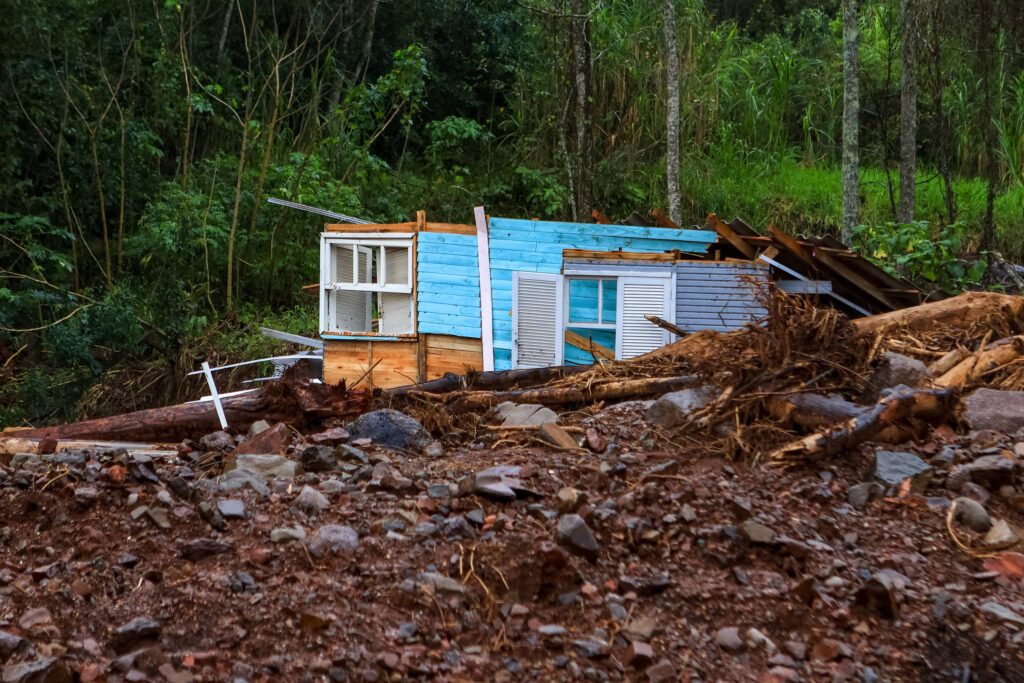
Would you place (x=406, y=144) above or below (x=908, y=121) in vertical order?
below

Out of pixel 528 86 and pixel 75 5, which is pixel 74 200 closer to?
pixel 75 5

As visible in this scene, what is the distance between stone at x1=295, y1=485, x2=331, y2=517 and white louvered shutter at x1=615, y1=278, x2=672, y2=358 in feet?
17.6

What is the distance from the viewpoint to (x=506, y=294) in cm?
1032

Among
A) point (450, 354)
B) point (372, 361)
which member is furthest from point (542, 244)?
point (372, 361)

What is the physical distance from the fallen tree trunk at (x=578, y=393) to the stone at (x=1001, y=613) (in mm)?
3688

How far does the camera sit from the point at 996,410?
607 cm

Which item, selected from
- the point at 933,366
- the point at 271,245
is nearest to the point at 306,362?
the point at 271,245

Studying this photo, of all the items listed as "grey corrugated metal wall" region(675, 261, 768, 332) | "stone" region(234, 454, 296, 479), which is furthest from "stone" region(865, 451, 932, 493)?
"grey corrugated metal wall" region(675, 261, 768, 332)

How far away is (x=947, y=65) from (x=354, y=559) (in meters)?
15.4

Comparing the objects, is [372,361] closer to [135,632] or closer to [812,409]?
[812,409]

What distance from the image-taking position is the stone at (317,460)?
5824 millimetres

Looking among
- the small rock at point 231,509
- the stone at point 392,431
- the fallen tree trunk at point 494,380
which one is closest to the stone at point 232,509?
the small rock at point 231,509

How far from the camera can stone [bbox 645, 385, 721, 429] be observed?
656 centimetres

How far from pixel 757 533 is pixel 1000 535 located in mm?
1194
